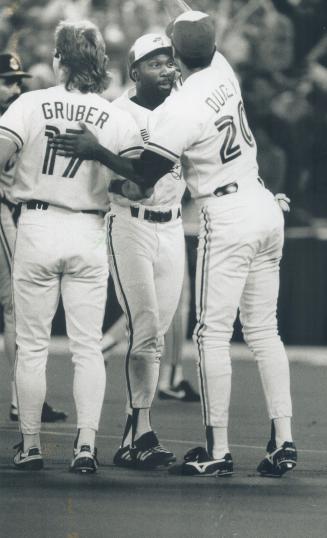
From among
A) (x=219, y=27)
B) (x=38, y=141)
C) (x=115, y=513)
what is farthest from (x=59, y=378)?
(x=219, y=27)

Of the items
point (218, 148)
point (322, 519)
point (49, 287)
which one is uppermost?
point (218, 148)

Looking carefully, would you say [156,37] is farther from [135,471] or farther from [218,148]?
[135,471]

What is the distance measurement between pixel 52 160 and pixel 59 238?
14.3 inches

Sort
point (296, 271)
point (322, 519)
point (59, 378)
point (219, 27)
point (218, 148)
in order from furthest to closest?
point (219, 27) < point (296, 271) < point (59, 378) < point (218, 148) < point (322, 519)

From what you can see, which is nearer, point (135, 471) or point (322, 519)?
point (322, 519)

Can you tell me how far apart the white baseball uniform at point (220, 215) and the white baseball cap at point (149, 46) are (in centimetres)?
68

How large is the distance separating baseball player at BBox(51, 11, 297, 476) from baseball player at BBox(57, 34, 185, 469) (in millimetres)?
482

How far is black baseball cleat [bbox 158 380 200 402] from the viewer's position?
34.9 feet

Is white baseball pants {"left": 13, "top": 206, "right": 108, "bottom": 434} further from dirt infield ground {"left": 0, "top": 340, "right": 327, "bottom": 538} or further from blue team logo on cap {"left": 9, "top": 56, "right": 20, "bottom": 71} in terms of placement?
blue team logo on cap {"left": 9, "top": 56, "right": 20, "bottom": 71}

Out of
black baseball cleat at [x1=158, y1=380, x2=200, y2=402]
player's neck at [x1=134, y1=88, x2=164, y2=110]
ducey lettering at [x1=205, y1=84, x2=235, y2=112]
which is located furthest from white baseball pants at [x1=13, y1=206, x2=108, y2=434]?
black baseball cleat at [x1=158, y1=380, x2=200, y2=402]

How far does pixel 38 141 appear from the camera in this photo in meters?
7.16

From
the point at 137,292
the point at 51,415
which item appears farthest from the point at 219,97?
the point at 51,415

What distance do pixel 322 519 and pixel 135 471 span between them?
148cm

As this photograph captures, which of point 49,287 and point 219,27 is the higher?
point 219,27
